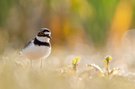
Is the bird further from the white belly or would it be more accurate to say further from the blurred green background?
the blurred green background

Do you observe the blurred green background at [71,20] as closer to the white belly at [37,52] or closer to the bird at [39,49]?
the bird at [39,49]

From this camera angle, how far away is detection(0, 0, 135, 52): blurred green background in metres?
8.55

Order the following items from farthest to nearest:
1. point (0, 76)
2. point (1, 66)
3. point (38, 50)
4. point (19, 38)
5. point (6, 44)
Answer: point (19, 38) < point (6, 44) < point (38, 50) < point (1, 66) < point (0, 76)

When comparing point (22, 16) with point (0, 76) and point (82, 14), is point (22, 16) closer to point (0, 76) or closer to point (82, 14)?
point (82, 14)

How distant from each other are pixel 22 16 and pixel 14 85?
493 cm

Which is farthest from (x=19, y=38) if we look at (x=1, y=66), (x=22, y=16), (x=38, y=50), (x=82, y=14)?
(x=1, y=66)

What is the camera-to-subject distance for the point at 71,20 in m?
8.77

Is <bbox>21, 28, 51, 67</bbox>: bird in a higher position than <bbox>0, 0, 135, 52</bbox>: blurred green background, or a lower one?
lower

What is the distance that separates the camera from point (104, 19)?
862cm

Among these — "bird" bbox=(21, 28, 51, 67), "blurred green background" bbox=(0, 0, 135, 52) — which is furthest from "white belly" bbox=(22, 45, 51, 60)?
"blurred green background" bbox=(0, 0, 135, 52)

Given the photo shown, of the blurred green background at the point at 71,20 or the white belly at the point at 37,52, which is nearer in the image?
Answer: the white belly at the point at 37,52

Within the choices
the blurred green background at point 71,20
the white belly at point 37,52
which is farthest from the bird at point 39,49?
the blurred green background at point 71,20

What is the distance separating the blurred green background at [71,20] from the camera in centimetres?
855

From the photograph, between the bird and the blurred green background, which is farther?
the blurred green background
